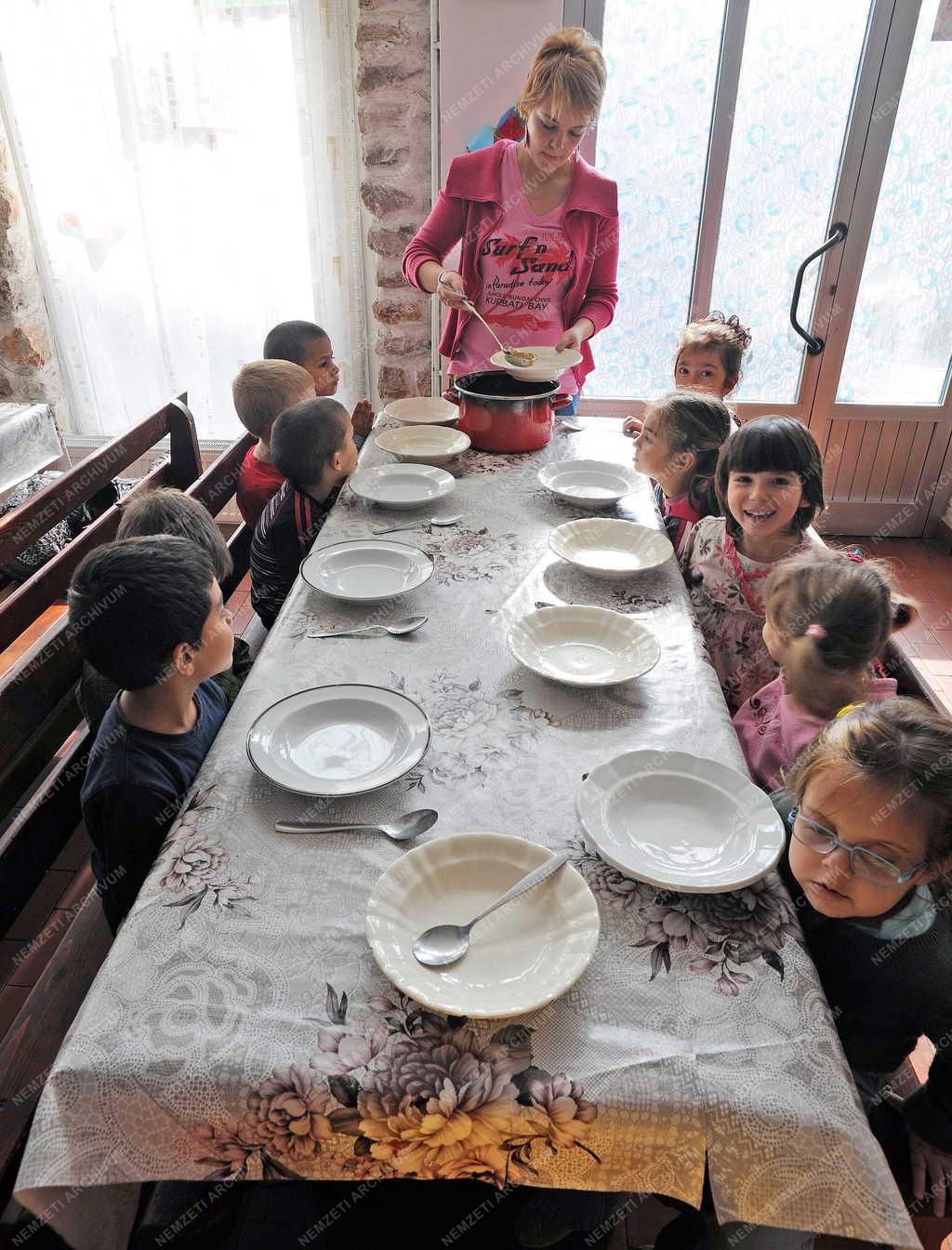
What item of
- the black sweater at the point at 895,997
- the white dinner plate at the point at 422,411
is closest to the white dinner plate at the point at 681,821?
the black sweater at the point at 895,997

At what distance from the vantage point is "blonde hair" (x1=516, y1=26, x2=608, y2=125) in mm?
2027

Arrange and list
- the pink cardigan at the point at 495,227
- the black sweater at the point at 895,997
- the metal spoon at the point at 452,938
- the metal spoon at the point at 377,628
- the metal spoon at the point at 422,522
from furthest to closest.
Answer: the pink cardigan at the point at 495,227 < the metal spoon at the point at 422,522 < the metal spoon at the point at 377,628 < the black sweater at the point at 895,997 < the metal spoon at the point at 452,938

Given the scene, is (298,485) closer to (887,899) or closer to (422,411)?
(422,411)

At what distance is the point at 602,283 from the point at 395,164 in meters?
1.22

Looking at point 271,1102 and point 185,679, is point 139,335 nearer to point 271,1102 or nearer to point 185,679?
point 185,679

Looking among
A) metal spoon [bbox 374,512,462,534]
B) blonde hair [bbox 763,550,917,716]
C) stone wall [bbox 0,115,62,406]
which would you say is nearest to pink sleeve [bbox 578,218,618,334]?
metal spoon [bbox 374,512,462,534]

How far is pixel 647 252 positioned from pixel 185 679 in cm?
282

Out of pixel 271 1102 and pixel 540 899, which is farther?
pixel 540 899

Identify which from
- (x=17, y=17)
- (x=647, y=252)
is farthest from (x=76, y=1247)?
(x=17, y=17)

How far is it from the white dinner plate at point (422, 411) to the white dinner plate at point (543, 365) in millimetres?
213

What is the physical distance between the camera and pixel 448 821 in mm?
997

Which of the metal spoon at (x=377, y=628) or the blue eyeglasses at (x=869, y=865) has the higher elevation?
the blue eyeglasses at (x=869, y=865)

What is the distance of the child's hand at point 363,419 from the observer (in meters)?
2.22

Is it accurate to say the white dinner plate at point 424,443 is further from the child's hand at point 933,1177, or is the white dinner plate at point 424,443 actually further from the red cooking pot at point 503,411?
the child's hand at point 933,1177
